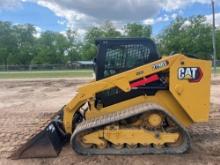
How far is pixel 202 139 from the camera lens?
6.72 meters

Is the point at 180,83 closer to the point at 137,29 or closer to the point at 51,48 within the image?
the point at 137,29

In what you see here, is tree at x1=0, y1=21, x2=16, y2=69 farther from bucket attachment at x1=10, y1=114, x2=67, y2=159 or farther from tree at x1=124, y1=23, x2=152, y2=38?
bucket attachment at x1=10, y1=114, x2=67, y2=159

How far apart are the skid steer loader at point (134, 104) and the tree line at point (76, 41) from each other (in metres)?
56.6

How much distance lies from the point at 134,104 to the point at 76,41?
261ft

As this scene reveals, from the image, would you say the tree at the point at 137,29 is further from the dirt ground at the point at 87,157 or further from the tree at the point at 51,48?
the dirt ground at the point at 87,157

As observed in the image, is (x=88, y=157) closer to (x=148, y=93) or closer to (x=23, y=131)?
(x=148, y=93)

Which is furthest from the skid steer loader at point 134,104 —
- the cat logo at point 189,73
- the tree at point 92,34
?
the tree at point 92,34

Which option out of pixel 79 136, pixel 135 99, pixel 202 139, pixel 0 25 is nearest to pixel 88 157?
pixel 79 136

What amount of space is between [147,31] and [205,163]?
7078 cm

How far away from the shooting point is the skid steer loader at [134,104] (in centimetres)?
564

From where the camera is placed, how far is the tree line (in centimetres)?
6750

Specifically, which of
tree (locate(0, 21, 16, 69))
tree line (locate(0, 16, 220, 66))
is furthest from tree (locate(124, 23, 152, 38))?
tree (locate(0, 21, 16, 69))

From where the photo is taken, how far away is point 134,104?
20.2 feet

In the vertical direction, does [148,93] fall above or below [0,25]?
below
